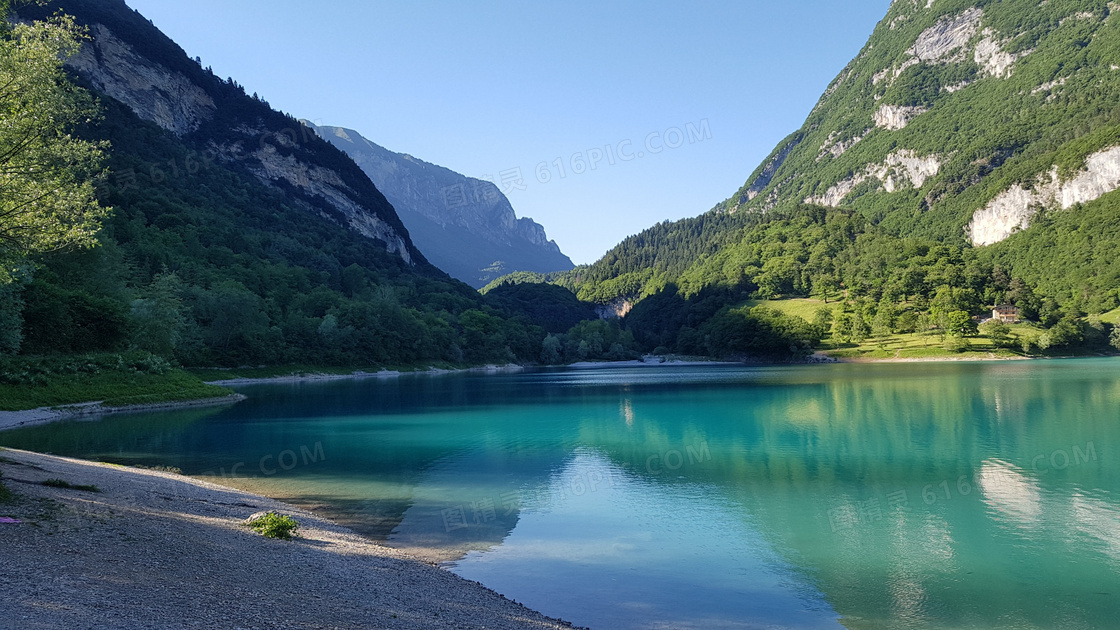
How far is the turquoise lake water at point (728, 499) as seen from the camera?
38.7 ft

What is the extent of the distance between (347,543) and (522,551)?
4013 millimetres

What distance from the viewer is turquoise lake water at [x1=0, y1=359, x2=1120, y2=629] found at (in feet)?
38.7

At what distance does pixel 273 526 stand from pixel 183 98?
20027cm

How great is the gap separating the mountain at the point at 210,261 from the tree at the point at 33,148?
14.2 metres

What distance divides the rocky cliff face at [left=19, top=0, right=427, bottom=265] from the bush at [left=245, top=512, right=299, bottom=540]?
15109 cm

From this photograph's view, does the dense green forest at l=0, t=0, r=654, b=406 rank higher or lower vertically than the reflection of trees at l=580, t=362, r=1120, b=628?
higher

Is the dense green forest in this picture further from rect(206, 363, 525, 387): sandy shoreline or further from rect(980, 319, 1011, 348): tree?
rect(980, 319, 1011, 348): tree

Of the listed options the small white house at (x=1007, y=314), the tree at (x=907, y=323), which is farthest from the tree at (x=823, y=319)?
the small white house at (x=1007, y=314)

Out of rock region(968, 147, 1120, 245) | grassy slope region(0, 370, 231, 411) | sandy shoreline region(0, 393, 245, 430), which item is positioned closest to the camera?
sandy shoreline region(0, 393, 245, 430)

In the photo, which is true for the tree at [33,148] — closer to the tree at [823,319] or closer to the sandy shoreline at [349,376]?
the sandy shoreline at [349,376]

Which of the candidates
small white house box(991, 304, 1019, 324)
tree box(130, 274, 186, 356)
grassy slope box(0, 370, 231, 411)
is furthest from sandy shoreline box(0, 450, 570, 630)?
small white house box(991, 304, 1019, 324)

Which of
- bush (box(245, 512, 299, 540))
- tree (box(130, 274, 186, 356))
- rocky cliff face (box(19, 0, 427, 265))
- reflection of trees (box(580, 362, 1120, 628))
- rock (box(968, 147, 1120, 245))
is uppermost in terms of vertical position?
rocky cliff face (box(19, 0, 427, 265))

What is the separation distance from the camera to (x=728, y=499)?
2005 centimetres

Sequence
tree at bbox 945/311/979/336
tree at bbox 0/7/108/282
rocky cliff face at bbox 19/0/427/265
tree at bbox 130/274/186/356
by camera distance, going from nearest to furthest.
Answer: tree at bbox 0/7/108/282 → tree at bbox 130/274/186/356 → tree at bbox 945/311/979/336 → rocky cliff face at bbox 19/0/427/265
